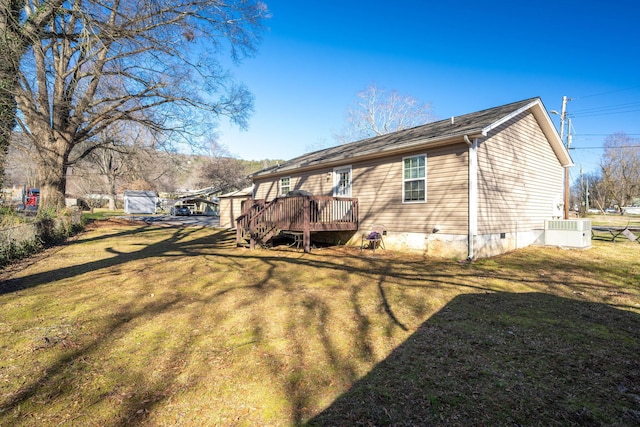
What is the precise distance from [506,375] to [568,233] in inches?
383

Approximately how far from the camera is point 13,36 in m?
7.36

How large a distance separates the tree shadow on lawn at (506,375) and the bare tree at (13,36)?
366 inches

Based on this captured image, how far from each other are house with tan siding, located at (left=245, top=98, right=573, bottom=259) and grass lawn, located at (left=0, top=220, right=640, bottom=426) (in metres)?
2.26

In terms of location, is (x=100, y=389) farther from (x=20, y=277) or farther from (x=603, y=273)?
(x=603, y=273)

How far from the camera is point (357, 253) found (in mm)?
10352

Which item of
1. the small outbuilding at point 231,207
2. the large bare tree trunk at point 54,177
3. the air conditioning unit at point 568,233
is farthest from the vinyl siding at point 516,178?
the large bare tree trunk at point 54,177

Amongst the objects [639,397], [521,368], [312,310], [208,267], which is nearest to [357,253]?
[208,267]

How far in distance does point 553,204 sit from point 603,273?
252 inches

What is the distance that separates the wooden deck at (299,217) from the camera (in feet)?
34.4

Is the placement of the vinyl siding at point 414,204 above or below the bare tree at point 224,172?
below

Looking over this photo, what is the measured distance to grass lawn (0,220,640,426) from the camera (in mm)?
2625

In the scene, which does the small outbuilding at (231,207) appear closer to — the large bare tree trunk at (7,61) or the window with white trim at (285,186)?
Answer: the window with white trim at (285,186)

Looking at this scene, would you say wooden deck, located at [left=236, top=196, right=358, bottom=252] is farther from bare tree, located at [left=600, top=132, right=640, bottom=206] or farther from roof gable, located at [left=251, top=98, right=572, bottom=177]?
bare tree, located at [left=600, top=132, right=640, bottom=206]

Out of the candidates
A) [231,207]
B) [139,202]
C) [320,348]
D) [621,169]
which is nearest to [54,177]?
[231,207]
